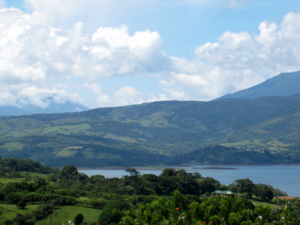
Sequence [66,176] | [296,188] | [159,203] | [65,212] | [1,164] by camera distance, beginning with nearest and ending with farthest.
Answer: [159,203]
[65,212]
[66,176]
[1,164]
[296,188]

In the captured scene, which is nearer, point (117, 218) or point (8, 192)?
point (117, 218)

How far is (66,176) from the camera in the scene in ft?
389

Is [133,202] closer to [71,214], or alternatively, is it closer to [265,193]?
[71,214]

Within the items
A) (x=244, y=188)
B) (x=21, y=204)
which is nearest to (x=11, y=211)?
(x=21, y=204)

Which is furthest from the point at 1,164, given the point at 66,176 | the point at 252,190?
the point at 252,190

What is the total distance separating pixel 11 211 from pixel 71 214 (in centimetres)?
1044

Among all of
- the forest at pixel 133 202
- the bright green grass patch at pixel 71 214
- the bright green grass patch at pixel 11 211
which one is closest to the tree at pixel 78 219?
the forest at pixel 133 202

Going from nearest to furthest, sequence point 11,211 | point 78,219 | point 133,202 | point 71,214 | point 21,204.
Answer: point 78,219 → point 11,211 → point 21,204 → point 71,214 → point 133,202

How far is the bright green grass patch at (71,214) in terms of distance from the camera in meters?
62.1

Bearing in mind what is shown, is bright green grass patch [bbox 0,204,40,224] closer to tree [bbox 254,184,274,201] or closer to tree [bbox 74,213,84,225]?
tree [bbox 74,213,84,225]

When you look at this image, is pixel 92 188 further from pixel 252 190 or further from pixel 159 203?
pixel 159 203

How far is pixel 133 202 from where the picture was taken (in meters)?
78.3

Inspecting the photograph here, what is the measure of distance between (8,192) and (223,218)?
191 ft

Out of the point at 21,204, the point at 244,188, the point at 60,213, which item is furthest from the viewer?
the point at 244,188
